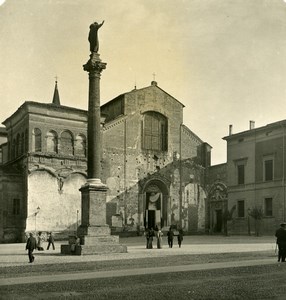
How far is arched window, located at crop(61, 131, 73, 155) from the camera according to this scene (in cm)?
3728

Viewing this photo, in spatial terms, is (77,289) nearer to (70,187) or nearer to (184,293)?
(184,293)

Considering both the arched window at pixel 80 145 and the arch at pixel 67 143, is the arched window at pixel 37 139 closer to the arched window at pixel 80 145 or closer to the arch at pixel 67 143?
the arch at pixel 67 143

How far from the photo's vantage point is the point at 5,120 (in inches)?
1634

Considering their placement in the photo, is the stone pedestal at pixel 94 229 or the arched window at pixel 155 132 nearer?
the stone pedestal at pixel 94 229

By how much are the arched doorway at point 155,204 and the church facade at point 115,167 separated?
9cm

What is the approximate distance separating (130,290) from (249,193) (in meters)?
31.0

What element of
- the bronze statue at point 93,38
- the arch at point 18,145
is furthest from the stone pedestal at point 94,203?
the arch at point 18,145

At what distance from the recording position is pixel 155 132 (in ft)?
140

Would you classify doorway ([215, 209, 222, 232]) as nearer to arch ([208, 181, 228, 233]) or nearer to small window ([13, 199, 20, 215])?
arch ([208, 181, 228, 233])

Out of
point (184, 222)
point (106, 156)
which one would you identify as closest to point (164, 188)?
point (184, 222)

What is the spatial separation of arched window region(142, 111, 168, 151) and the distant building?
5.52 metres

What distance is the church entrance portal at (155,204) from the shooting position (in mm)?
41469

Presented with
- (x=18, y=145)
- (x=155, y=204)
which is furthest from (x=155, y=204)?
(x=18, y=145)

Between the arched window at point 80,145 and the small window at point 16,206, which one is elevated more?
the arched window at point 80,145
